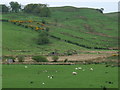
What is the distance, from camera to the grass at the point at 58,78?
33.8m

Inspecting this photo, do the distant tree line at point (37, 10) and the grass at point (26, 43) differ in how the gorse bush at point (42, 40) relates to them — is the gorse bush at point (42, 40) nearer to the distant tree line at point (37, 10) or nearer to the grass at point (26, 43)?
the grass at point (26, 43)

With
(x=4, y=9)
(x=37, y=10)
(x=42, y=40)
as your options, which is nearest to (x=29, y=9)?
(x=37, y=10)

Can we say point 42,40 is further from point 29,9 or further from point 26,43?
point 29,9

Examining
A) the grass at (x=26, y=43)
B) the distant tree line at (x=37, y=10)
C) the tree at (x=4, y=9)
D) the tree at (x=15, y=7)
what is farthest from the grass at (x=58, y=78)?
the tree at (x=15, y=7)

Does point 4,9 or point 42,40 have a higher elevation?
point 4,9

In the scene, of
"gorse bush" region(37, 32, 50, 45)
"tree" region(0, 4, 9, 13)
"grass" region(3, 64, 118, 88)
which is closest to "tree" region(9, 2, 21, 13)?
"tree" region(0, 4, 9, 13)

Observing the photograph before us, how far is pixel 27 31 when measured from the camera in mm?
110625

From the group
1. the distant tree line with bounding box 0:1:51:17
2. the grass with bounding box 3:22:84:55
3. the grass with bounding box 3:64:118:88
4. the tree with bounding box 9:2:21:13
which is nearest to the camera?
the grass with bounding box 3:64:118:88

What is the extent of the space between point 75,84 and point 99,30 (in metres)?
98.0

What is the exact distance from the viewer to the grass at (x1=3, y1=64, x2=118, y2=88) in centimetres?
3381

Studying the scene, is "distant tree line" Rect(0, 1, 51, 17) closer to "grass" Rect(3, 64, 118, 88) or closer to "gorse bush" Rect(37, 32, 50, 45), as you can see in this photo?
"gorse bush" Rect(37, 32, 50, 45)

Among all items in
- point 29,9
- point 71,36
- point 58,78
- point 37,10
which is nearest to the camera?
point 58,78

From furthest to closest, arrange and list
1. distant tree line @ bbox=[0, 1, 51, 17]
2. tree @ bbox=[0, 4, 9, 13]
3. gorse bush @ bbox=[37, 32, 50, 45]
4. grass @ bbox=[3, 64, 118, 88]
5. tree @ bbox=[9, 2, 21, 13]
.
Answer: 1. tree @ bbox=[9, 2, 21, 13]
2. tree @ bbox=[0, 4, 9, 13]
3. distant tree line @ bbox=[0, 1, 51, 17]
4. gorse bush @ bbox=[37, 32, 50, 45]
5. grass @ bbox=[3, 64, 118, 88]

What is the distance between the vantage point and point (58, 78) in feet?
127
